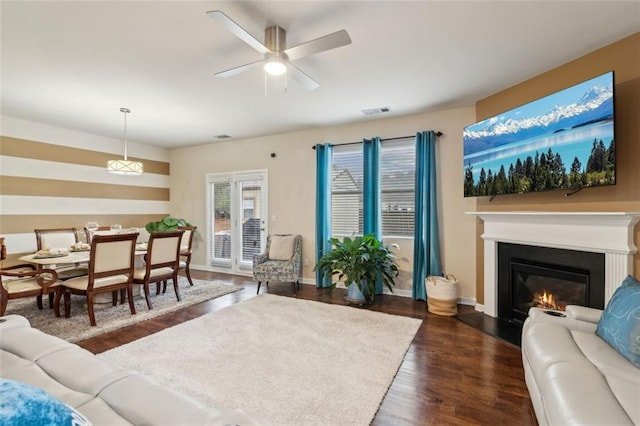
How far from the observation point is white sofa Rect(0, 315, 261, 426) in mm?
875

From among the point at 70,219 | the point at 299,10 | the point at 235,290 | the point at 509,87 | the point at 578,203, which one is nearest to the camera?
the point at 299,10

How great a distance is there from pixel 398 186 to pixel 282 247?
2215 mm

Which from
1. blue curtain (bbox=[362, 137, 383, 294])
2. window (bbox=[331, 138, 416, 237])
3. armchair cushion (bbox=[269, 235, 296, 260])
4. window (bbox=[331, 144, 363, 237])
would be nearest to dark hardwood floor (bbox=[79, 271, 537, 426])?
blue curtain (bbox=[362, 137, 383, 294])

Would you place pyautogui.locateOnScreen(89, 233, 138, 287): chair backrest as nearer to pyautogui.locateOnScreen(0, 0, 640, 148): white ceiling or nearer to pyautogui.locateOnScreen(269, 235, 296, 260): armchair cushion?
pyautogui.locateOnScreen(0, 0, 640, 148): white ceiling

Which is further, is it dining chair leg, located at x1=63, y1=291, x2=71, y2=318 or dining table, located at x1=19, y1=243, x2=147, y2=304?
dining chair leg, located at x1=63, y1=291, x2=71, y2=318

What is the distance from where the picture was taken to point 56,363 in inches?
→ 47.8

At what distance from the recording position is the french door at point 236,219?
5910 mm

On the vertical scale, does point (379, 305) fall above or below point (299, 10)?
below

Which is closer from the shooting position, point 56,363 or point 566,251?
point 56,363

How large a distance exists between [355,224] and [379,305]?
4.73 feet

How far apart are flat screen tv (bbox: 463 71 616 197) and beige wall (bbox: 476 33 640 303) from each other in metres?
0.20

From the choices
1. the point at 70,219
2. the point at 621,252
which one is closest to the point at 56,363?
the point at 621,252

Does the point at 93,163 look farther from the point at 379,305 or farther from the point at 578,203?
the point at 578,203

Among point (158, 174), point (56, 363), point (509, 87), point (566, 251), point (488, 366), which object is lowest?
point (488, 366)
